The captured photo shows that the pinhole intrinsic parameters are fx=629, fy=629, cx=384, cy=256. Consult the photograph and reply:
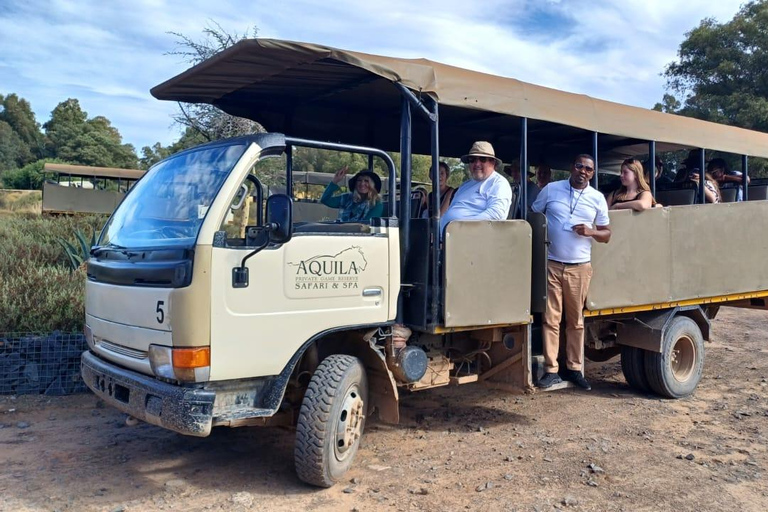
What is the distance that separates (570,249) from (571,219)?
0.27 m

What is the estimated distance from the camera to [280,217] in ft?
12.1

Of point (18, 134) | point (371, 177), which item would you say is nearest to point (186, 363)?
point (371, 177)

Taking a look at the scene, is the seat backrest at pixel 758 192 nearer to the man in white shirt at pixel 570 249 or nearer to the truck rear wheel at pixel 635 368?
the truck rear wheel at pixel 635 368

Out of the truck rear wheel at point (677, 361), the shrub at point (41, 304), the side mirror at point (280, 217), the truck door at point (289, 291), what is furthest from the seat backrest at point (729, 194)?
the shrub at point (41, 304)

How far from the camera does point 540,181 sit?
7.34m

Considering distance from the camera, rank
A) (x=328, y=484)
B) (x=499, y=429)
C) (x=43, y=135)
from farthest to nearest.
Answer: (x=43, y=135) → (x=499, y=429) → (x=328, y=484)

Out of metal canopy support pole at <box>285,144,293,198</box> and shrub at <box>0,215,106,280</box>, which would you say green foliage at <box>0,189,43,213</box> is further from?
metal canopy support pole at <box>285,144,293,198</box>

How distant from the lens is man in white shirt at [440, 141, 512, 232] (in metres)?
5.02

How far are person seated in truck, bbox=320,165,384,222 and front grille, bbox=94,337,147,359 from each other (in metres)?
1.77

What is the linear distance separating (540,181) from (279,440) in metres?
4.21

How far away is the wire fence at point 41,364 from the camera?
20.4ft

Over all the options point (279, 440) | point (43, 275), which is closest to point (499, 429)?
point (279, 440)

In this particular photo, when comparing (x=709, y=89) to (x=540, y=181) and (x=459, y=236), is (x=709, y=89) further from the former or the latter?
(x=459, y=236)

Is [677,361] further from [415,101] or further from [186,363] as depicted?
[186,363]
